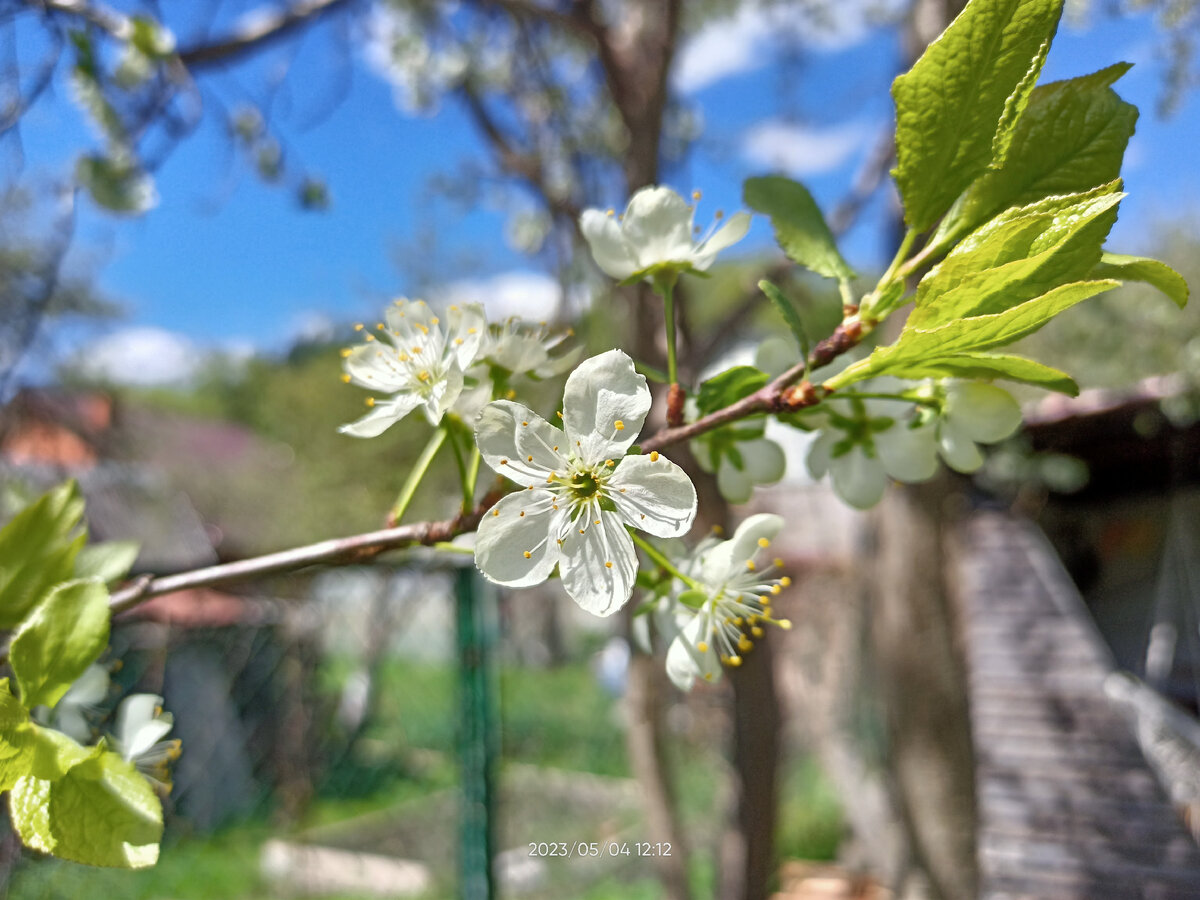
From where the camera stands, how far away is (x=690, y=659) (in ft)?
1.61

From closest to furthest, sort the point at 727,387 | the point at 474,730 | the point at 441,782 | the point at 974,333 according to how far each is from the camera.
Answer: the point at 974,333 → the point at 727,387 → the point at 474,730 → the point at 441,782

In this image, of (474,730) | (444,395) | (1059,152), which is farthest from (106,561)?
(474,730)

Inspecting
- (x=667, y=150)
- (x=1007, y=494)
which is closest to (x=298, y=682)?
(x=667, y=150)

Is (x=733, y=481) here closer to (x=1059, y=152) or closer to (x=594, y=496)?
(x=594, y=496)

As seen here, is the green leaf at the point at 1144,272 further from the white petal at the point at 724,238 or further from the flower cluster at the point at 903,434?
the white petal at the point at 724,238

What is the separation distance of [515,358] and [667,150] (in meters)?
3.34

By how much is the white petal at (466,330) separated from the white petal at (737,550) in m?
0.19

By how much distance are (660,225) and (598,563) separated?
25 cm

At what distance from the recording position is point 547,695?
773 cm

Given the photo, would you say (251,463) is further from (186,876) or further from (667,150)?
(667,150)

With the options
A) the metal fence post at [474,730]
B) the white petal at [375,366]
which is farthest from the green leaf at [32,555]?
the metal fence post at [474,730]

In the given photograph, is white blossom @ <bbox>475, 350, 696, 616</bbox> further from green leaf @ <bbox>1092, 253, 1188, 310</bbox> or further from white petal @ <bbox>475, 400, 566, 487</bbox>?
green leaf @ <bbox>1092, 253, 1188, 310</bbox>

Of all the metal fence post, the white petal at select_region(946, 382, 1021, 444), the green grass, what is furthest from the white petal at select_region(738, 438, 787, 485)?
the green grass

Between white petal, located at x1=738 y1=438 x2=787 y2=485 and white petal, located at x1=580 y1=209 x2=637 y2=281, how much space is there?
0.49ft
